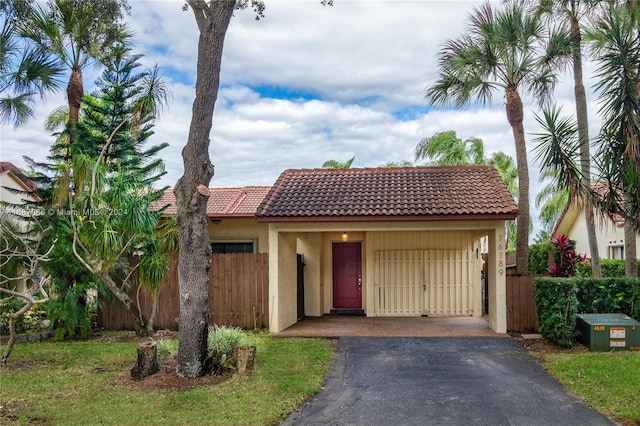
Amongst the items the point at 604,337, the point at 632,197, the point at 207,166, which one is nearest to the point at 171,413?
the point at 207,166

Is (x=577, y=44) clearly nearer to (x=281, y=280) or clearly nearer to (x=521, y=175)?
(x=521, y=175)

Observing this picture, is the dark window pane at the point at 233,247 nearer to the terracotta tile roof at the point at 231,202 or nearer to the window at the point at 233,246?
the window at the point at 233,246

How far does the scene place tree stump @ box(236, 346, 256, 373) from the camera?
8562mm

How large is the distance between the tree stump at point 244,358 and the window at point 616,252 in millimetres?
18169

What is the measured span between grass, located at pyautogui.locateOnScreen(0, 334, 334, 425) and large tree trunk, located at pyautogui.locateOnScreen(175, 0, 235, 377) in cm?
86

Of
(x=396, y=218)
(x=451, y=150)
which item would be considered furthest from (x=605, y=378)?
(x=451, y=150)

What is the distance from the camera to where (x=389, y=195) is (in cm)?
1377

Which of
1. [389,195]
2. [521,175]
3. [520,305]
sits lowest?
[520,305]

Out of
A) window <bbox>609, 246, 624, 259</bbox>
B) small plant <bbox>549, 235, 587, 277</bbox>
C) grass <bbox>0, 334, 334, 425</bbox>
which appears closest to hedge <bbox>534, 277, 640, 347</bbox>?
small plant <bbox>549, 235, 587, 277</bbox>

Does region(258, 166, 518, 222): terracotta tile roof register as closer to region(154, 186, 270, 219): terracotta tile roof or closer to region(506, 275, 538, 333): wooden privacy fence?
region(506, 275, 538, 333): wooden privacy fence

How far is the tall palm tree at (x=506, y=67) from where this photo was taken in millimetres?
13586

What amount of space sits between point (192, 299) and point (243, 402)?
2061mm

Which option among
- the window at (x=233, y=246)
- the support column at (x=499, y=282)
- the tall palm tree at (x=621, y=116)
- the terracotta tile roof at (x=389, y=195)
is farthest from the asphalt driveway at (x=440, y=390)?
the window at (x=233, y=246)

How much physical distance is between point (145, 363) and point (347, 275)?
9151 mm
